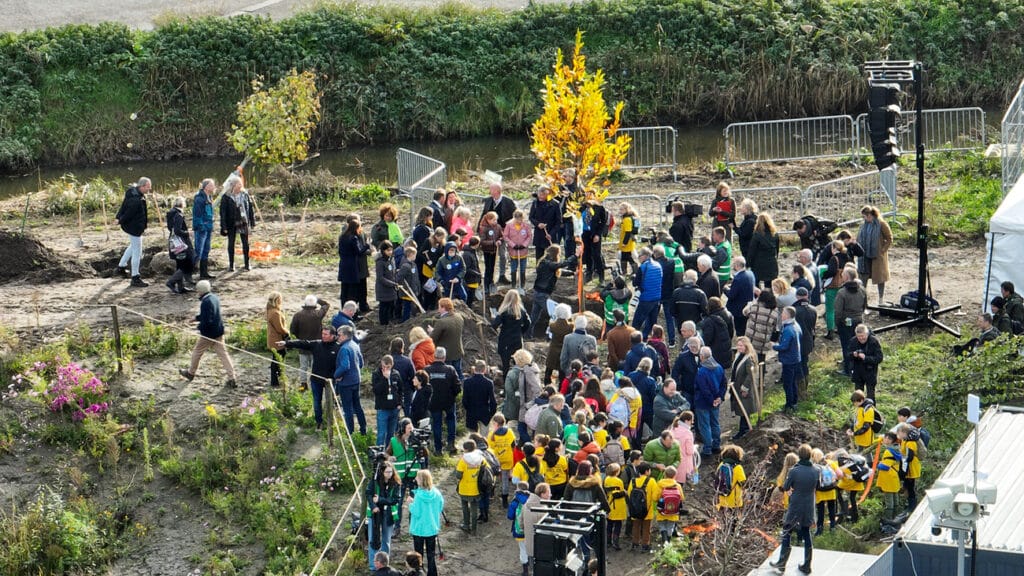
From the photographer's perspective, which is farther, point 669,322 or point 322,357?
point 669,322

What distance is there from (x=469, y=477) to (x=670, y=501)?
6.94 ft

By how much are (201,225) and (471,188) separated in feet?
26.0

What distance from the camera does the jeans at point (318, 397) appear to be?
58.9 feet

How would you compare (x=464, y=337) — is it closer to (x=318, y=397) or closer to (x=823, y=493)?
(x=318, y=397)

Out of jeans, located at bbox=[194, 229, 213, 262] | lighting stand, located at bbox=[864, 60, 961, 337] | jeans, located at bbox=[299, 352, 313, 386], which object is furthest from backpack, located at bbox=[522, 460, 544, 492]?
jeans, located at bbox=[194, 229, 213, 262]

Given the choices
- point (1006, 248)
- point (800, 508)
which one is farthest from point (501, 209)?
point (800, 508)

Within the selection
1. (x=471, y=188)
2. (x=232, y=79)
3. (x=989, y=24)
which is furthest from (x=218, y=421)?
(x=989, y=24)

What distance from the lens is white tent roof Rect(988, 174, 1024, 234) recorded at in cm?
1962

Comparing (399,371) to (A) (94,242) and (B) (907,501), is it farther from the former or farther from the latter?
(A) (94,242)

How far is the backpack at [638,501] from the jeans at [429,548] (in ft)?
6.71

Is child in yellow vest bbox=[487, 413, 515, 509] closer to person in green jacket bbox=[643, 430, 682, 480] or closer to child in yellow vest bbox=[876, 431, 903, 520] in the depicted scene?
person in green jacket bbox=[643, 430, 682, 480]

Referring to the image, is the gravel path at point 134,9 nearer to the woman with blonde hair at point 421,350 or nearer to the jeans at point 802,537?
the woman with blonde hair at point 421,350

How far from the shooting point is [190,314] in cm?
2081

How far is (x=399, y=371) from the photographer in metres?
17.3
